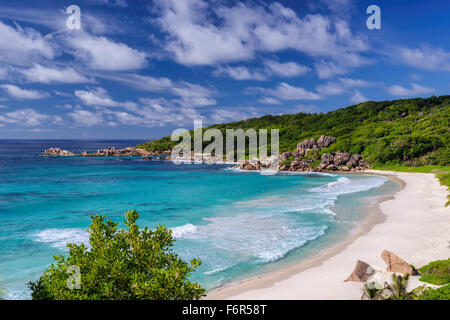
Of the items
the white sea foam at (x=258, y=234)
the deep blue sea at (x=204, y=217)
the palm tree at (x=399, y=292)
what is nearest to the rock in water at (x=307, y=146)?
the deep blue sea at (x=204, y=217)

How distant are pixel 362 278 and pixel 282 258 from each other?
23.1 ft

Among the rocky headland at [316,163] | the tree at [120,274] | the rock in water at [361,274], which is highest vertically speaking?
the rocky headland at [316,163]

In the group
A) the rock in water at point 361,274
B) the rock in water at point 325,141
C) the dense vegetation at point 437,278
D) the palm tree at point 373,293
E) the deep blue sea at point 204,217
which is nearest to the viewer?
the dense vegetation at point 437,278

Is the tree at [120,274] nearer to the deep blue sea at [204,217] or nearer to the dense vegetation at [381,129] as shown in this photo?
the deep blue sea at [204,217]

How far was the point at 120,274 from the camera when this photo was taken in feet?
33.2

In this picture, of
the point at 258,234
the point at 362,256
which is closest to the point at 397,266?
the point at 362,256

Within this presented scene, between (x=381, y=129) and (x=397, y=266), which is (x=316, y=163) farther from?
(x=397, y=266)

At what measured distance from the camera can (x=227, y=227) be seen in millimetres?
33125

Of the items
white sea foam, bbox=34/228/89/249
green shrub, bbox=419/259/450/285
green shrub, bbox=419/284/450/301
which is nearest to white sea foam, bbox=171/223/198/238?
white sea foam, bbox=34/228/89/249

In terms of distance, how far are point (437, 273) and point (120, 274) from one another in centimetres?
1661

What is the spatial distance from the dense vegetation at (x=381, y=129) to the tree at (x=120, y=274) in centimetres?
9254

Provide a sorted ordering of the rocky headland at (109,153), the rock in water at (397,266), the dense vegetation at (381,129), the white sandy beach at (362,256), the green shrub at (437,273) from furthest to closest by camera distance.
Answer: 1. the rocky headland at (109,153)
2. the dense vegetation at (381,129)
3. the rock in water at (397,266)
4. the white sandy beach at (362,256)
5. the green shrub at (437,273)

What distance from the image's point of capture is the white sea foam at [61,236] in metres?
28.6
